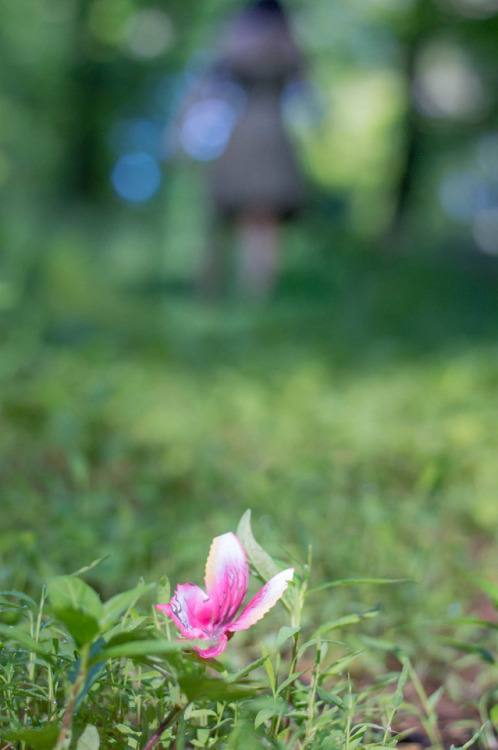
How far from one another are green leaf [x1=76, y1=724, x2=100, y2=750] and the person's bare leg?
226 inches

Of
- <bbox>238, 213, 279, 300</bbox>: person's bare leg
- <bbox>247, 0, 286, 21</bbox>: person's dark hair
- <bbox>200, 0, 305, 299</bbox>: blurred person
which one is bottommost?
<bbox>238, 213, 279, 300</bbox>: person's bare leg

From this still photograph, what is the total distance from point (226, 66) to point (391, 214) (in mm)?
4110

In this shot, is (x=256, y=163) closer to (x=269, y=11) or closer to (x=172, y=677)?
(x=269, y=11)

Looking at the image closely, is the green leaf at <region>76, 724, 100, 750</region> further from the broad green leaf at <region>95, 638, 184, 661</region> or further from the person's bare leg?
the person's bare leg

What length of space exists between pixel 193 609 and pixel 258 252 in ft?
18.5

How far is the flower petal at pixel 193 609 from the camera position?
2.09 feet

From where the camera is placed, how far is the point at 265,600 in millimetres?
624

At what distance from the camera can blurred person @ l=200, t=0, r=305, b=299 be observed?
542cm

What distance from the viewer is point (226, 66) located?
18.2 ft

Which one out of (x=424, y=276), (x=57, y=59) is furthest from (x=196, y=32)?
(x=424, y=276)

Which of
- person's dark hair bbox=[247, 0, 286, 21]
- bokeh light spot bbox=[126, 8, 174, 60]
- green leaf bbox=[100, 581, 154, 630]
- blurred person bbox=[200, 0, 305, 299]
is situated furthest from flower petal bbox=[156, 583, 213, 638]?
bokeh light spot bbox=[126, 8, 174, 60]

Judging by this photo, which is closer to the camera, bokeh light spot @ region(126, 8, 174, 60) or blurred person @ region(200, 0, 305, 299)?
blurred person @ region(200, 0, 305, 299)

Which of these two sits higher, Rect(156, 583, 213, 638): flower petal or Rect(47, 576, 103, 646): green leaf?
Rect(47, 576, 103, 646): green leaf

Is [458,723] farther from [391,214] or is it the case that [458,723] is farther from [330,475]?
[391,214]
